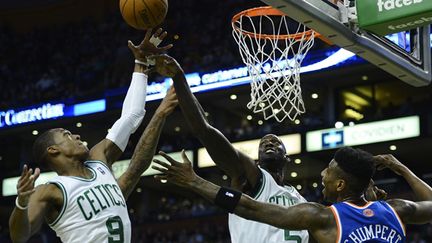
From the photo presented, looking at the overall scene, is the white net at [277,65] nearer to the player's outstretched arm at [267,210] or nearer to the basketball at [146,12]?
the basketball at [146,12]

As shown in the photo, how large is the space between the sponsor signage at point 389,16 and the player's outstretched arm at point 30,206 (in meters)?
2.33

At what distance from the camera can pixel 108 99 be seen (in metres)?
22.1

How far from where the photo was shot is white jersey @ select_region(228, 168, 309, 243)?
5457 millimetres

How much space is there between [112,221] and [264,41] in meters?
3.46

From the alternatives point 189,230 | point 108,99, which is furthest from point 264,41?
point 108,99

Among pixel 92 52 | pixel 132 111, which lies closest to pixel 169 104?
pixel 132 111

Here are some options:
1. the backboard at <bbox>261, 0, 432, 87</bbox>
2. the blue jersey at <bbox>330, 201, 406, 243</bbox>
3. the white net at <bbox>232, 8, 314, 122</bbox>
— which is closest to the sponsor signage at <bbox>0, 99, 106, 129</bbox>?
the white net at <bbox>232, 8, 314, 122</bbox>

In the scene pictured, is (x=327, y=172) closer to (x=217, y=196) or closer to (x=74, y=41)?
(x=217, y=196)

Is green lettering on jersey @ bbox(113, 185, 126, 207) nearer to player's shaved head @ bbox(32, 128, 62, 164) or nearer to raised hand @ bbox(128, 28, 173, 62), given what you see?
player's shaved head @ bbox(32, 128, 62, 164)

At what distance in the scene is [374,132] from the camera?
19.1 m

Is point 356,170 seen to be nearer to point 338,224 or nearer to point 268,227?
point 338,224

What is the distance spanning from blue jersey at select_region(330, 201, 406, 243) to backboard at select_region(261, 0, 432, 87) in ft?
4.98

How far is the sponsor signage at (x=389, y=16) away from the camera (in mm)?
5531

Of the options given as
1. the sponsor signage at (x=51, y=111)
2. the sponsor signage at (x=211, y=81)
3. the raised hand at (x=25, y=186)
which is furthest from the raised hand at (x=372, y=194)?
the sponsor signage at (x=51, y=111)
